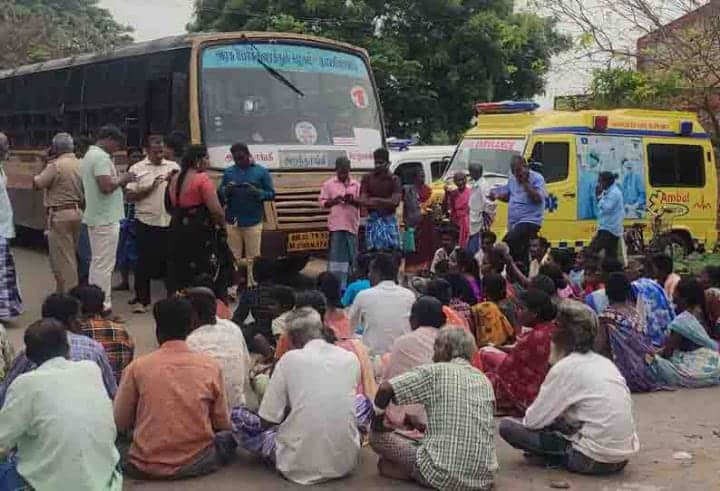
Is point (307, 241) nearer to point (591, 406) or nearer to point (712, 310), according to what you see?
point (712, 310)

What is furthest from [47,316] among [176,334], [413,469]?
[413,469]

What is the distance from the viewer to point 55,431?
4.52 metres

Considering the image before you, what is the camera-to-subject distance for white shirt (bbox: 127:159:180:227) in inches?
405

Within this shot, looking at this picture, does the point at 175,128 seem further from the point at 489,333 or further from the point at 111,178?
the point at 489,333

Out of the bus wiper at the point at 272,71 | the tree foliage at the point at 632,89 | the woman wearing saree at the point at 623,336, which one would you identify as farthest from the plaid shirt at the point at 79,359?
the tree foliage at the point at 632,89

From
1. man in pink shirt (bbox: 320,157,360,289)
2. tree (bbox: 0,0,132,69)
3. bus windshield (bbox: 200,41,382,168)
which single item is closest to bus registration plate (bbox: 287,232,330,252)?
man in pink shirt (bbox: 320,157,360,289)

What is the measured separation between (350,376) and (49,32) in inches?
1314

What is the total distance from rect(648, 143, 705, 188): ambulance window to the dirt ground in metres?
7.77

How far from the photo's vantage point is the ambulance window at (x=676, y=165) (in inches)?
605

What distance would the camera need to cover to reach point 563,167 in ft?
46.2

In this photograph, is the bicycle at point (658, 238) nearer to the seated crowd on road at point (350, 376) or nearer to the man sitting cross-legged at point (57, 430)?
the seated crowd on road at point (350, 376)

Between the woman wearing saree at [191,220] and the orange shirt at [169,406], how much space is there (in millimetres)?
3745

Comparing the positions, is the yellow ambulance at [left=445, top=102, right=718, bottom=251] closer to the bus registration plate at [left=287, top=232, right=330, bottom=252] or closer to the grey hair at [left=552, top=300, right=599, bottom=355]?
the bus registration plate at [left=287, top=232, right=330, bottom=252]

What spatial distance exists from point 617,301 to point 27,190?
10.7 metres
